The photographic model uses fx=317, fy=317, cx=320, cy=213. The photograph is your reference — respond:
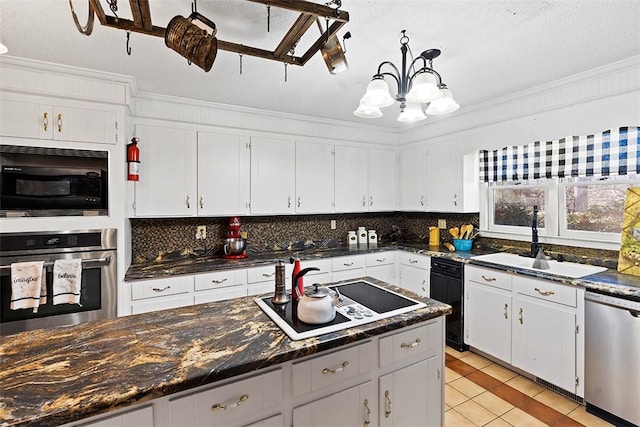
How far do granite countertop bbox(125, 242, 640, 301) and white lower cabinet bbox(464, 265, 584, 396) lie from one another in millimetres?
71

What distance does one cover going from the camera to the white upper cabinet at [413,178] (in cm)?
402

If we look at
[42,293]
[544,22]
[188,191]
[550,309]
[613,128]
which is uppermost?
[544,22]

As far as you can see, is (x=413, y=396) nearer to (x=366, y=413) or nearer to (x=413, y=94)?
(x=366, y=413)

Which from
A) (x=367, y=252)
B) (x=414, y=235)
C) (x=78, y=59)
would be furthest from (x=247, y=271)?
(x=414, y=235)

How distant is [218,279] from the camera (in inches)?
115

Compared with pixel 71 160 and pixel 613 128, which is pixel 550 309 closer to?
pixel 613 128

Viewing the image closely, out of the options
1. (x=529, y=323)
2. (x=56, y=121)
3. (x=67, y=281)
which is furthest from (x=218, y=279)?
(x=529, y=323)

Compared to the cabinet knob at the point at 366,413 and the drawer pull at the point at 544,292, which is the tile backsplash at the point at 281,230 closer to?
the drawer pull at the point at 544,292

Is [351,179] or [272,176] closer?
[272,176]

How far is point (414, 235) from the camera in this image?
4480mm

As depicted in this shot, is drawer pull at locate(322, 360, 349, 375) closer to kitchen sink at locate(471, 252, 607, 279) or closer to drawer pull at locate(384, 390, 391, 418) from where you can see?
drawer pull at locate(384, 390, 391, 418)

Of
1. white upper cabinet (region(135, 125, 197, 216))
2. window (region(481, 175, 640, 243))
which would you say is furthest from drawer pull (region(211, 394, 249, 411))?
window (region(481, 175, 640, 243))

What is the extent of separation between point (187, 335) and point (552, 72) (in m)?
3.06

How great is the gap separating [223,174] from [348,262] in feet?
5.49
